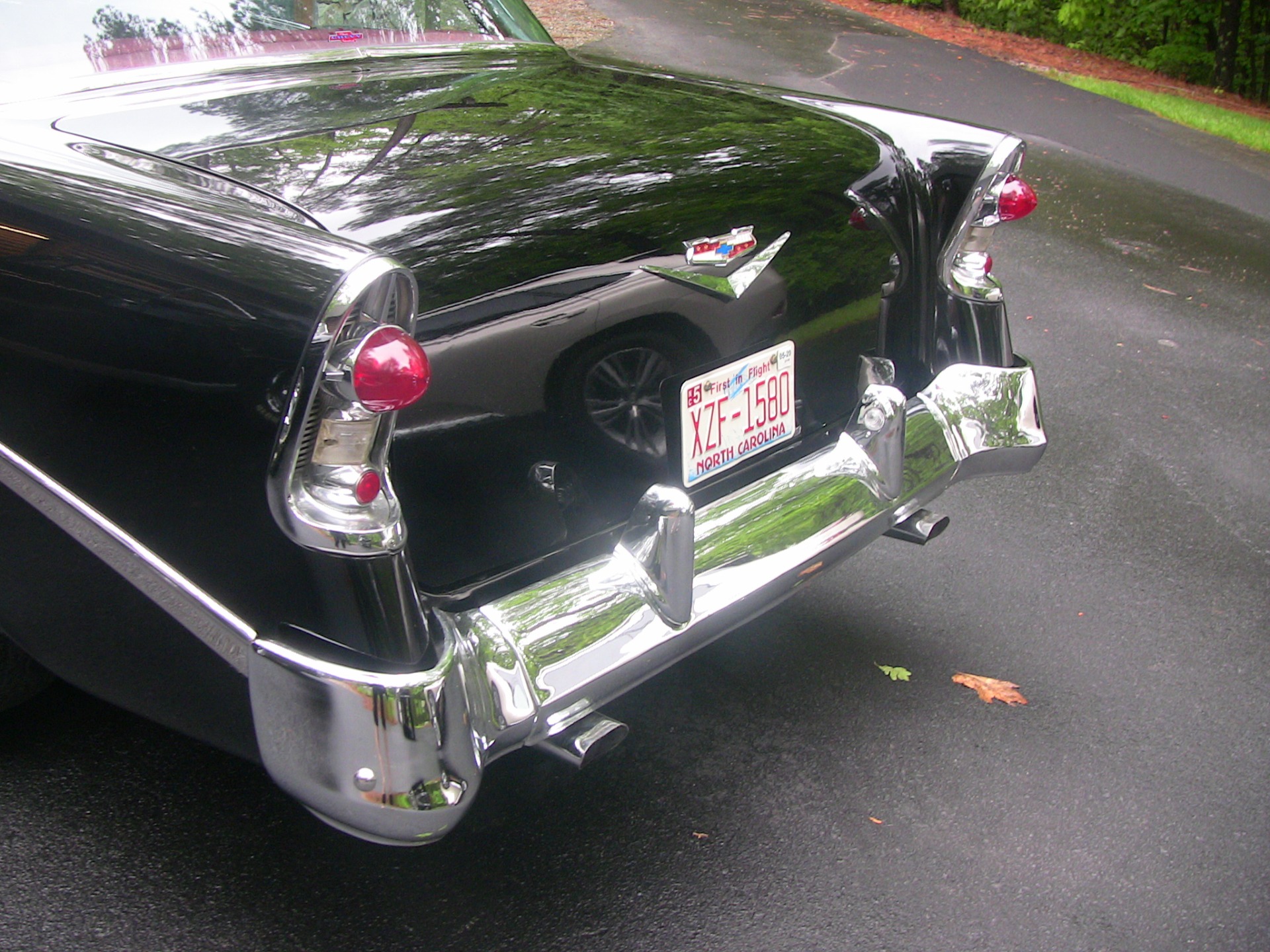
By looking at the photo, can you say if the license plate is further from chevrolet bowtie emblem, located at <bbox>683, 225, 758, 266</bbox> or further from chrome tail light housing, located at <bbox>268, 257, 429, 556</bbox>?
chrome tail light housing, located at <bbox>268, 257, 429, 556</bbox>

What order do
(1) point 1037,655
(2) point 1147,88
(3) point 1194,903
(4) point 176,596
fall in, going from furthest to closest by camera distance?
1. (2) point 1147,88
2. (1) point 1037,655
3. (3) point 1194,903
4. (4) point 176,596

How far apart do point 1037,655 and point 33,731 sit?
97.7 inches

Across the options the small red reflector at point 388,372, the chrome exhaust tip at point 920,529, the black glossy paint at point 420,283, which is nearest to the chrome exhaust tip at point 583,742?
the black glossy paint at point 420,283

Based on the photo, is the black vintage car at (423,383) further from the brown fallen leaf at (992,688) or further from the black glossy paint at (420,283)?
the brown fallen leaf at (992,688)

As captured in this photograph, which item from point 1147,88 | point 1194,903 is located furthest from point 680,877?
point 1147,88

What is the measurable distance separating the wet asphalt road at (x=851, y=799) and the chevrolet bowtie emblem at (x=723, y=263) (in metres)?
1.10

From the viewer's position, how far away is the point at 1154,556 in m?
3.68

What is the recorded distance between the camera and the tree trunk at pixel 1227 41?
14.5 meters

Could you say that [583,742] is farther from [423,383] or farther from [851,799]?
[851,799]

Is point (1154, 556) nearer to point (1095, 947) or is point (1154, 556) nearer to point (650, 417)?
point (1095, 947)

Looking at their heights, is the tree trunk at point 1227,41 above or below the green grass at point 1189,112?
above

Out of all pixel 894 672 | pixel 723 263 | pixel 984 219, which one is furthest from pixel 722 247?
pixel 894 672

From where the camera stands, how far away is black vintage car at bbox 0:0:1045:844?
1636mm

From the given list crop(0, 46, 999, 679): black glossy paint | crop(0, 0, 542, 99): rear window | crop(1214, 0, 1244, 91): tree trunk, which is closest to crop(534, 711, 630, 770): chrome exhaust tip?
crop(0, 46, 999, 679): black glossy paint
